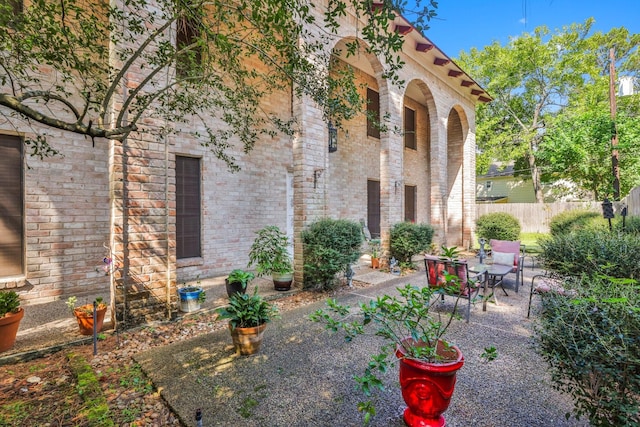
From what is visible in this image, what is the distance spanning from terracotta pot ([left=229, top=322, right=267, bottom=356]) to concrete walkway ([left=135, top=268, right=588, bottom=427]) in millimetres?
77

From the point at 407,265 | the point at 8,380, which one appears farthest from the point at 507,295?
the point at 8,380

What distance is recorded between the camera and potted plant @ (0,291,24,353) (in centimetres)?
304

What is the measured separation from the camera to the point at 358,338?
12.0 ft

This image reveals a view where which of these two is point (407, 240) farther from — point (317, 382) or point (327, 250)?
point (317, 382)

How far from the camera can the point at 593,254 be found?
4406 mm

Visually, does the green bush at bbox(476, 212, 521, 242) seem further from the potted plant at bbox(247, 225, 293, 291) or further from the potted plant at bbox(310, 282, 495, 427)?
the potted plant at bbox(310, 282, 495, 427)

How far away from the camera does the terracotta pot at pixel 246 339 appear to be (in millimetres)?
3143

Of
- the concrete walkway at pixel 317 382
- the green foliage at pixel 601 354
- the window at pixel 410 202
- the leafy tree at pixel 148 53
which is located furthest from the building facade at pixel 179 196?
the green foliage at pixel 601 354

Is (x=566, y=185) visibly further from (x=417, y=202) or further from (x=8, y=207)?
(x=8, y=207)

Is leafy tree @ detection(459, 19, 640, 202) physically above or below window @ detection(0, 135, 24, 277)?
above

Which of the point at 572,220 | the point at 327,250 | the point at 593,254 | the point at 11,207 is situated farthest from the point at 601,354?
the point at 572,220

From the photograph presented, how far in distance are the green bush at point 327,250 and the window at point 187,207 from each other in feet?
8.41

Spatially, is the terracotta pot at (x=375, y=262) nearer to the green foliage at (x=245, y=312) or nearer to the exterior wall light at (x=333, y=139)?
the exterior wall light at (x=333, y=139)

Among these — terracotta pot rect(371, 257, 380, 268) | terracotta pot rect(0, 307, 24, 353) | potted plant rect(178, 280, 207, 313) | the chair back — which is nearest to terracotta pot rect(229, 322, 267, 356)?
potted plant rect(178, 280, 207, 313)
